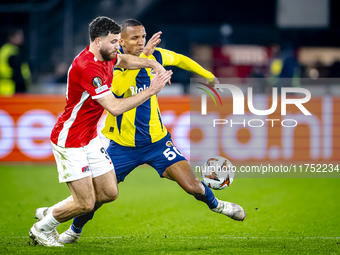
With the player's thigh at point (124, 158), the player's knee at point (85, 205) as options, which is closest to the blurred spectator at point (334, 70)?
the player's thigh at point (124, 158)

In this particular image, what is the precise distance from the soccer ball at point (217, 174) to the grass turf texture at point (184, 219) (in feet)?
1.63

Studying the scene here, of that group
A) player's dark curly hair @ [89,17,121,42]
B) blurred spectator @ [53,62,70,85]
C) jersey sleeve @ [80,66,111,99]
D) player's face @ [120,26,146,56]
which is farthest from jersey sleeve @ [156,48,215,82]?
blurred spectator @ [53,62,70,85]

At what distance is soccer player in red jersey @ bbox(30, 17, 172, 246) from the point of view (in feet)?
14.4

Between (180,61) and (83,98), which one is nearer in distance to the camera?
(83,98)

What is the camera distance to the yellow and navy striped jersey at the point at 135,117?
5.11m

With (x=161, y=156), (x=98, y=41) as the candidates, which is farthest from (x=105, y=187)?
(x=98, y=41)

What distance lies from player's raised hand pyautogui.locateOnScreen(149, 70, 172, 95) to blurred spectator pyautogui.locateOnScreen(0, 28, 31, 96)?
6.86 metres

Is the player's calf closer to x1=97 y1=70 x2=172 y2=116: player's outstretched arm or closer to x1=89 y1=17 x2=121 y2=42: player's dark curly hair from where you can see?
x1=97 y1=70 x2=172 y2=116: player's outstretched arm

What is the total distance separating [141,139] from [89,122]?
707 mm

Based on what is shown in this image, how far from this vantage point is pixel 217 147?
33.4ft

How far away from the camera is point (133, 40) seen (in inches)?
201

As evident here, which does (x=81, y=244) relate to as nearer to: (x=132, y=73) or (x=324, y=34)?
(x=132, y=73)

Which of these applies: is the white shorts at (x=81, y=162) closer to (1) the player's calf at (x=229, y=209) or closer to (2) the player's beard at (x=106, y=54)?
(2) the player's beard at (x=106, y=54)

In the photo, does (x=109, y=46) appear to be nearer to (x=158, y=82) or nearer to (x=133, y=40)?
(x=158, y=82)
